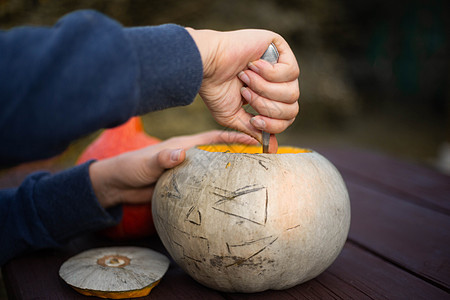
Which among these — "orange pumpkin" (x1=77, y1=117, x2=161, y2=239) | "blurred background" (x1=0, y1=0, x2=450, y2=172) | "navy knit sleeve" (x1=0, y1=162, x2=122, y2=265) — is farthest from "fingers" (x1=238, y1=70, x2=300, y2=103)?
"blurred background" (x1=0, y1=0, x2=450, y2=172)

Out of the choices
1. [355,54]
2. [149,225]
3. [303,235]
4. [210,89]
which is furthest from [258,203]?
[355,54]

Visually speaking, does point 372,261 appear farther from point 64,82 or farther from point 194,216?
point 64,82

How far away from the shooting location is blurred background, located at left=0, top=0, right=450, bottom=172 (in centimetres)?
270

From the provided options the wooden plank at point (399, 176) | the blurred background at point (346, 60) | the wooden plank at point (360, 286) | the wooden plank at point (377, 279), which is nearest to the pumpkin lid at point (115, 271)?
the wooden plank at point (360, 286)

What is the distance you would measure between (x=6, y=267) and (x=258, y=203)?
0.49 metres

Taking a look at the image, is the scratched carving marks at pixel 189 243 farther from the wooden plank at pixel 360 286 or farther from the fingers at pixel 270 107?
the fingers at pixel 270 107

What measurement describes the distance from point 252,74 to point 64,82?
31cm

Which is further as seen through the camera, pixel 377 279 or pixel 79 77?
pixel 377 279

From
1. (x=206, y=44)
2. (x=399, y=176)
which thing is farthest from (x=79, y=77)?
(x=399, y=176)

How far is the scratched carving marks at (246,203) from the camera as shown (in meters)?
0.57

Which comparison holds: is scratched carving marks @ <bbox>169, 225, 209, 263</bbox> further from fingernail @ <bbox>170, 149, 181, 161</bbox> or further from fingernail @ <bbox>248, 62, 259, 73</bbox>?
fingernail @ <bbox>248, 62, 259, 73</bbox>

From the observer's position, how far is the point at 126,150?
0.96 m

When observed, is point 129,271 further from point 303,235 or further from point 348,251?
point 348,251

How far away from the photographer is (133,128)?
40.1 inches
